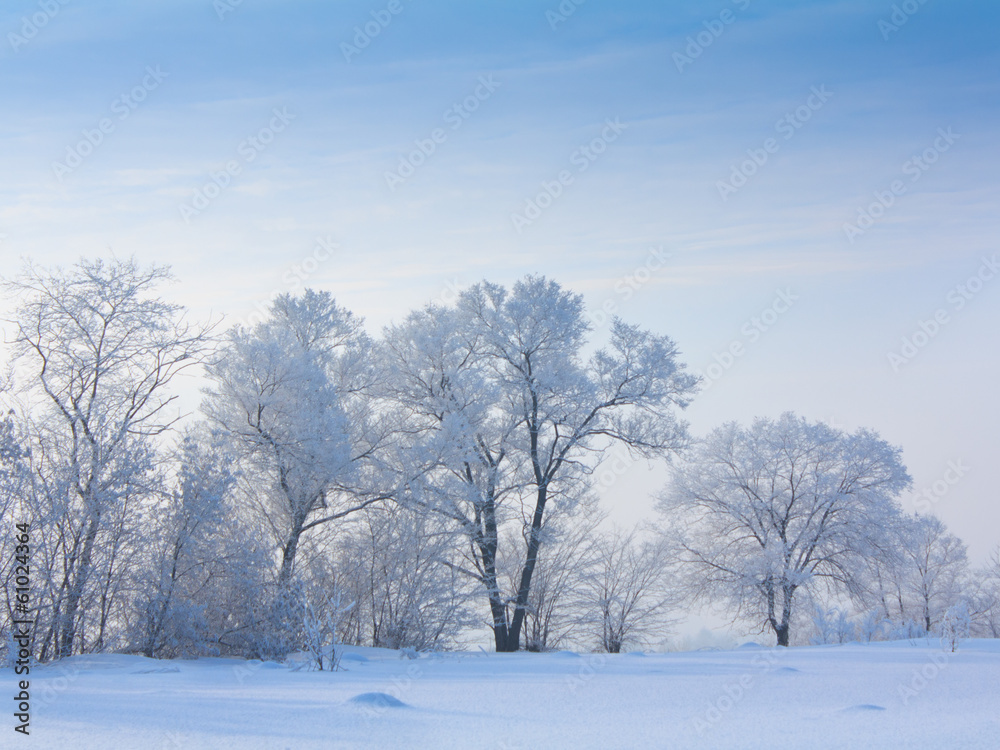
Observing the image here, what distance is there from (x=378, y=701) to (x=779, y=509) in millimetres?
23269

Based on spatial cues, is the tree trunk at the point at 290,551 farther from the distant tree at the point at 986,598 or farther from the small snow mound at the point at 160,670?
the distant tree at the point at 986,598

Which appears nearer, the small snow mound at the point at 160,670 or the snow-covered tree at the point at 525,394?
the small snow mound at the point at 160,670

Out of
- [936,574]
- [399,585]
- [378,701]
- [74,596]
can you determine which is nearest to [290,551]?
[399,585]

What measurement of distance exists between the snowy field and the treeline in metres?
1.90

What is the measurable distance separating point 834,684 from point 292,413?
11.9m

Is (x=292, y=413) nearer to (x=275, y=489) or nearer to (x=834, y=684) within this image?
(x=275, y=489)

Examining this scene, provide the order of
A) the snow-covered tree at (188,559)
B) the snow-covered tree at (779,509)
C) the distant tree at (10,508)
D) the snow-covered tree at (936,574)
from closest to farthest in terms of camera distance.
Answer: the distant tree at (10,508)
the snow-covered tree at (188,559)
the snow-covered tree at (779,509)
the snow-covered tree at (936,574)

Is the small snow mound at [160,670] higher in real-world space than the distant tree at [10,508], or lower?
lower

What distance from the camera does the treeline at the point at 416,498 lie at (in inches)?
399

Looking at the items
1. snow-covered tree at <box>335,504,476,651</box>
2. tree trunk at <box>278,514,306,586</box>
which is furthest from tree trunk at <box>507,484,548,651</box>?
tree trunk at <box>278,514,306,586</box>

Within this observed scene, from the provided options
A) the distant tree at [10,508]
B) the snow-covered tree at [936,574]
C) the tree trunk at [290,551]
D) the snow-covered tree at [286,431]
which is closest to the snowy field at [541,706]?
the distant tree at [10,508]

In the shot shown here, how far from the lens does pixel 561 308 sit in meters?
19.0

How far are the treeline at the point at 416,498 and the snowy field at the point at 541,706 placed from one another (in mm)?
1896

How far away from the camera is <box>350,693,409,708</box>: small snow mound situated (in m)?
4.37
